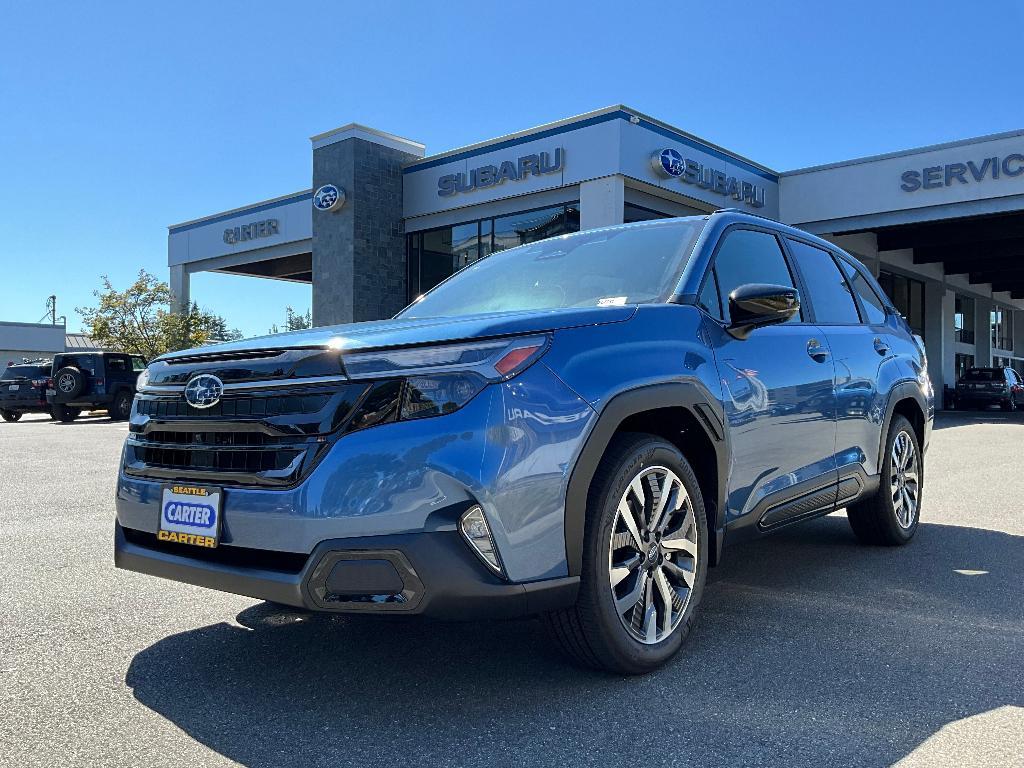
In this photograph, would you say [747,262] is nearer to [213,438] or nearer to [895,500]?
[895,500]

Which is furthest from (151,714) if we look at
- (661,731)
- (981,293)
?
(981,293)

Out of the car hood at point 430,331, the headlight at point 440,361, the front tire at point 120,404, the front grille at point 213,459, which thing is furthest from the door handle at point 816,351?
the front tire at point 120,404

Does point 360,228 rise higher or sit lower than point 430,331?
higher

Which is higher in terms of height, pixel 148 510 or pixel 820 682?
pixel 148 510

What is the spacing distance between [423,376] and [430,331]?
0.19 meters

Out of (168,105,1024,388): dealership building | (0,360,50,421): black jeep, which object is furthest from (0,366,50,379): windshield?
(168,105,1024,388): dealership building

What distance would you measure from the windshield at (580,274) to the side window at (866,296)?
1.82m

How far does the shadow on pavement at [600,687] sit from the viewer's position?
251 centimetres

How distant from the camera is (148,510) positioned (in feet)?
10.0

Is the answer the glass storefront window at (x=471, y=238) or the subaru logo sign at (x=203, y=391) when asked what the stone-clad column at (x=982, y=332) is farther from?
the subaru logo sign at (x=203, y=391)

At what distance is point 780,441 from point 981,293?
39574 mm

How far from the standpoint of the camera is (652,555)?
→ 3145 millimetres

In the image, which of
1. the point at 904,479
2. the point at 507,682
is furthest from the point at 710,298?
the point at 904,479

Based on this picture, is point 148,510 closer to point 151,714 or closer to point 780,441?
point 151,714
